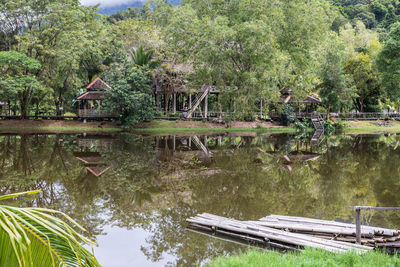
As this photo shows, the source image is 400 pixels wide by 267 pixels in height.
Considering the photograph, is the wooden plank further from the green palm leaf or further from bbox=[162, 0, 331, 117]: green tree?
bbox=[162, 0, 331, 117]: green tree

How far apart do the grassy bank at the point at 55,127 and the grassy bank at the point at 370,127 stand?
23373 millimetres

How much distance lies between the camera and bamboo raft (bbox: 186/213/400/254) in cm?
626

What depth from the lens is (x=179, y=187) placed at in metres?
11.6

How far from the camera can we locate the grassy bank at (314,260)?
16.6 feet

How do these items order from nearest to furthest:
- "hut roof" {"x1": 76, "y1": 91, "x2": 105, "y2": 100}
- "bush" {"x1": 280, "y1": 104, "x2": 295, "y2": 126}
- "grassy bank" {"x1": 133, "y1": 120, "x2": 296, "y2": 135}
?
"grassy bank" {"x1": 133, "y1": 120, "x2": 296, "y2": 135}
"hut roof" {"x1": 76, "y1": 91, "x2": 105, "y2": 100}
"bush" {"x1": 280, "y1": 104, "x2": 295, "y2": 126}

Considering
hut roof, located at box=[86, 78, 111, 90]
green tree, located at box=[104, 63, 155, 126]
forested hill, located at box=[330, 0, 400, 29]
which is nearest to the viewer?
green tree, located at box=[104, 63, 155, 126]

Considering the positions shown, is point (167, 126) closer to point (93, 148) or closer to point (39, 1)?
point (93, 148)

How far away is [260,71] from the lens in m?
27.2

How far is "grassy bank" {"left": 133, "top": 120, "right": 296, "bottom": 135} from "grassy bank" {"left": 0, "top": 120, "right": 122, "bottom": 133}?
2.86 m

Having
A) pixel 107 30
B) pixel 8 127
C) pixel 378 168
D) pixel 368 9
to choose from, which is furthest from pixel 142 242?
pixel 368 9

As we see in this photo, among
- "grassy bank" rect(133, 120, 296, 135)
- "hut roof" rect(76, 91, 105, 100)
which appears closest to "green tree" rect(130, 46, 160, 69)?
"hut roof" rect(76, 91, 105, 100)

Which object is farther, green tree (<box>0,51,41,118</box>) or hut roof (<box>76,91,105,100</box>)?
hut roof (<box>76,91,105,100</box>)

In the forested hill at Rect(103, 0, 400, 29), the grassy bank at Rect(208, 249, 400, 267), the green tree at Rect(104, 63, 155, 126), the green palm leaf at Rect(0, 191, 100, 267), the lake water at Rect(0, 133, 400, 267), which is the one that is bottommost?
the lake water at Rect(0, 133, 400, 267)

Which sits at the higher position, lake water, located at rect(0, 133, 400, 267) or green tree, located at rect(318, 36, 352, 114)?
green tree, located at rect(318, 36, 352, 114)
